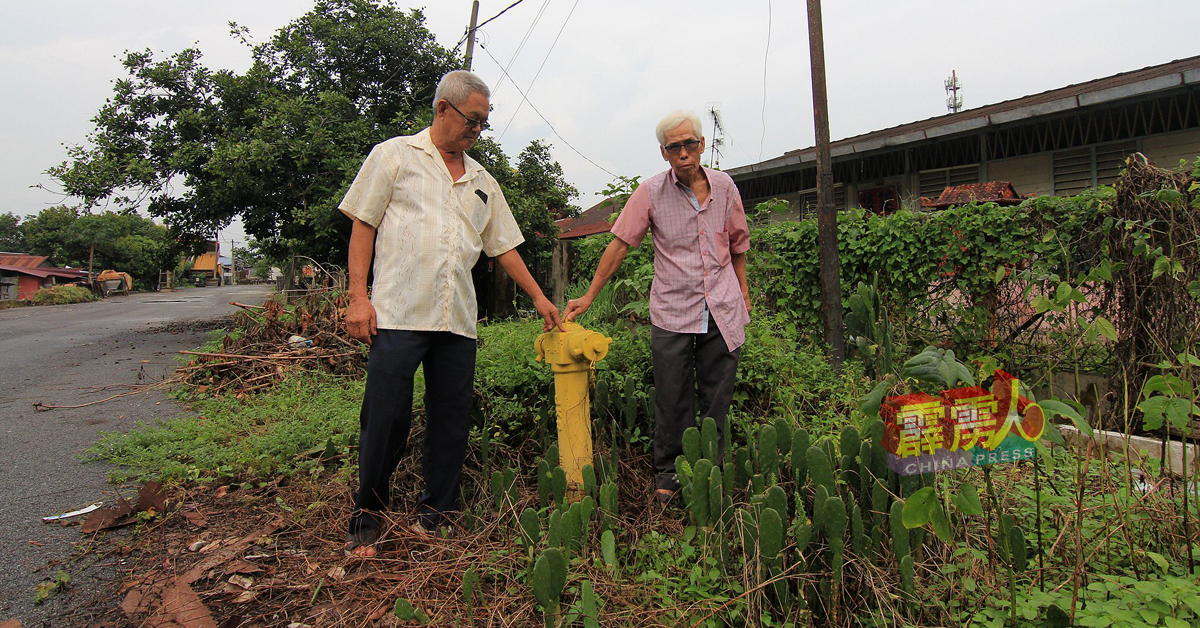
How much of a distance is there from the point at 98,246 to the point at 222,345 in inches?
1733

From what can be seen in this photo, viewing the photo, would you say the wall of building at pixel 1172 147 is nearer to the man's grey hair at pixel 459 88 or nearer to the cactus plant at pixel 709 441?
the cactus plant at pixel 709 441

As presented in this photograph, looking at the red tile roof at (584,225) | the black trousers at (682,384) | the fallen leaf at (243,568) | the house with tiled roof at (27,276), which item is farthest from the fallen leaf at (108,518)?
the house with tiled roof at (27,276)

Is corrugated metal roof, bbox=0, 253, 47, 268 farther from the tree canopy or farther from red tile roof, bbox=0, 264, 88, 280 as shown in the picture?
the tree canopy

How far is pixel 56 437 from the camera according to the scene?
4.16 m

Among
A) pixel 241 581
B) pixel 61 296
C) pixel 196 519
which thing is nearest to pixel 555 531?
pixel 241 581

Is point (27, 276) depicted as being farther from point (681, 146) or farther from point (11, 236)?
point (681, 146)

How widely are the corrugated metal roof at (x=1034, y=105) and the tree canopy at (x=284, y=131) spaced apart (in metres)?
5.41

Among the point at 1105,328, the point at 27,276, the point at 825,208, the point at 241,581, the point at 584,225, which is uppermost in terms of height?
the point at 27,276

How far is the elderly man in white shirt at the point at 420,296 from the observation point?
2.34m

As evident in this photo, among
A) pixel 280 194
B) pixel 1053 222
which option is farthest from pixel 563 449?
pixel 280 194

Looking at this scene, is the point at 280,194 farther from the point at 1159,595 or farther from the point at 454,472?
the point at 1159,595

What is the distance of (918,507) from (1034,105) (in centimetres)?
730

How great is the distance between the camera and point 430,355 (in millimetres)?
2496

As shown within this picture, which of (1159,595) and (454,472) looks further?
(454,472)
